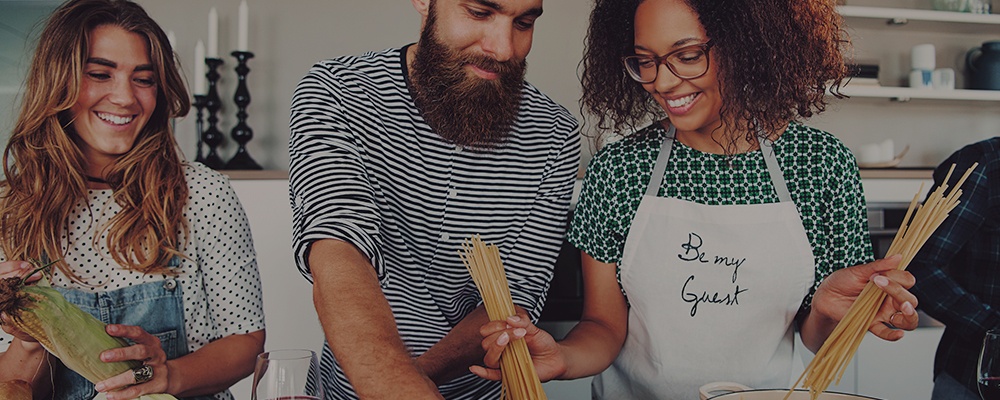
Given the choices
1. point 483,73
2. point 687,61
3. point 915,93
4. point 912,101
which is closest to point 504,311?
point 483,73

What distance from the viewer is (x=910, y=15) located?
3301 millimetres

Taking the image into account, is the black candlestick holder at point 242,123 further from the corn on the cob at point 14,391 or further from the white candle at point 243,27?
the corn on the cob at point 14,391

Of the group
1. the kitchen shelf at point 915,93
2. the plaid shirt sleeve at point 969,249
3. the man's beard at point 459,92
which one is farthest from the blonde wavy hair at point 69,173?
the kitchen shelf at point 915,93

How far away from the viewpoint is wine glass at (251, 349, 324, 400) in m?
0.84

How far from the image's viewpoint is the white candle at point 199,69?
9.45ft

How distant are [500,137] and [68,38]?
0.82m

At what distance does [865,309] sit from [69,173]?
1404 mm

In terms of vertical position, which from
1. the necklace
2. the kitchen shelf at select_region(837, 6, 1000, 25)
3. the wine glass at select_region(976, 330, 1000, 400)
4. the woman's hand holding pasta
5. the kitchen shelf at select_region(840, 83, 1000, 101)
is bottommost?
the wine glass at select_region(976, 330, 1000, 400)

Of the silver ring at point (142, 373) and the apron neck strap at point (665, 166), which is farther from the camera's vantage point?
the apron neck strap at point (665, 166)

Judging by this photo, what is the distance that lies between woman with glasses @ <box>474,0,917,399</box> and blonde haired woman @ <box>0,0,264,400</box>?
0.68m

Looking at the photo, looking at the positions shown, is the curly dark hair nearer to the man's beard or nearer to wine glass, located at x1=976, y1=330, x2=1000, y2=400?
the man's beard

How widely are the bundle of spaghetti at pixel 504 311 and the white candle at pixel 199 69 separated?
2.14 meters

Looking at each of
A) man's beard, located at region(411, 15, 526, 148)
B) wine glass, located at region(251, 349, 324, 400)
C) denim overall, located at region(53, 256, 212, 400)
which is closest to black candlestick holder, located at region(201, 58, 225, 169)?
denim overall, located at region(53, 256, 212, 400)

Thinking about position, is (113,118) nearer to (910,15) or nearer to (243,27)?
(243,27)
